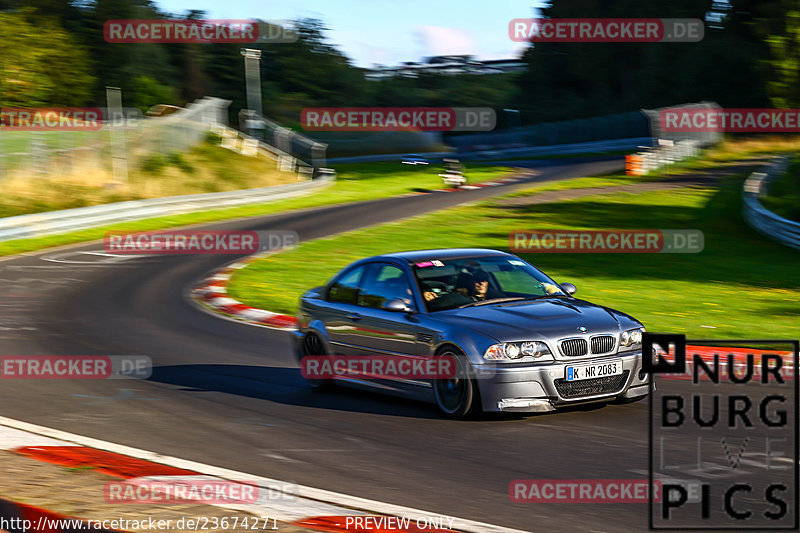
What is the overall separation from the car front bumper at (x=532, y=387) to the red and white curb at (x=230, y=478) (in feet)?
7.40

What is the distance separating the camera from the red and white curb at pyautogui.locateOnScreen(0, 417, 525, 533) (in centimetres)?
572

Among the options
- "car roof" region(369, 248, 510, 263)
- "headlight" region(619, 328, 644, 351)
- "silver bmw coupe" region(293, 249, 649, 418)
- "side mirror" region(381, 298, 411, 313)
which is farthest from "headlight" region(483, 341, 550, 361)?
"car roof" region(369, 248, 510, 263)

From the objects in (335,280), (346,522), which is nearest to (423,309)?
(335,280)

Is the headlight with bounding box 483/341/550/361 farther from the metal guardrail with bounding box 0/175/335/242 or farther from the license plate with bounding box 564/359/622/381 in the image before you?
the metal guardrail with bounding box 0/175/335/242

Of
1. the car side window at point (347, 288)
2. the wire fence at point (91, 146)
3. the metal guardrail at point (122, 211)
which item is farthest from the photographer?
the wire fence at point (91, 146)

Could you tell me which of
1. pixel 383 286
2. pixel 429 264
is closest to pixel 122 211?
pixel 383 286

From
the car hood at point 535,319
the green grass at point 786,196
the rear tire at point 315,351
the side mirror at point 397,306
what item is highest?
the car hood at point 535,319

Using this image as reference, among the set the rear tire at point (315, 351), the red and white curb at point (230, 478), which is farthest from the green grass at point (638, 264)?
the red and white curb at point (230, 478)

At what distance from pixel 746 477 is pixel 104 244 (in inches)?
939

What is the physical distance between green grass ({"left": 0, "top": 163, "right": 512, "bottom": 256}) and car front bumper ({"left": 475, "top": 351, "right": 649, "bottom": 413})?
66.6 ft

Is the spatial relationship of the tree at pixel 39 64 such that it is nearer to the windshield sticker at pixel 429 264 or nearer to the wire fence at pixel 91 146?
the wire fence at pixel 91 146

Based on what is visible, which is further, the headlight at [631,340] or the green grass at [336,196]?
the green grass at [336,196]

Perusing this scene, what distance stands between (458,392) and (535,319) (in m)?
0.89

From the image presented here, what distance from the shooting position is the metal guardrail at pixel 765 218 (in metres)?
24.1
